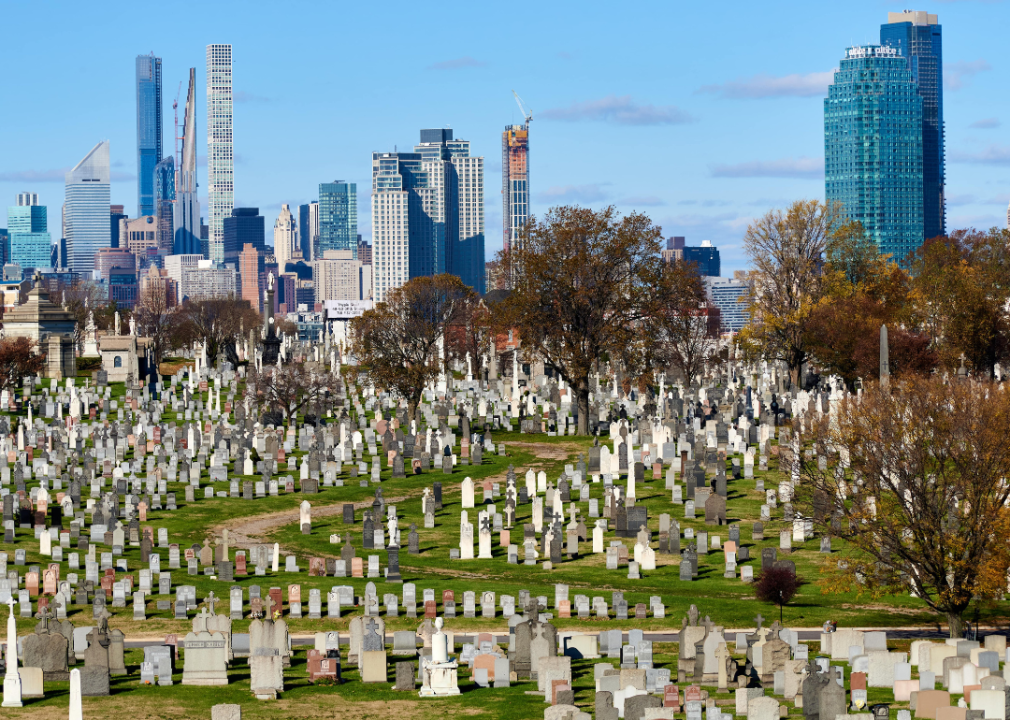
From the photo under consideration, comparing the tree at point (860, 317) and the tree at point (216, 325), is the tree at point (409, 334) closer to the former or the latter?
the tree at point (860, 317)

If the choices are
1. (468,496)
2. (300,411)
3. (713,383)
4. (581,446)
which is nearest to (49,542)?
(468,496)

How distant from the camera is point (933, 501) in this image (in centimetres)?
2747

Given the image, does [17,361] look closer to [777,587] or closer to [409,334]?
[409,334]

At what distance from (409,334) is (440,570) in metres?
33.7

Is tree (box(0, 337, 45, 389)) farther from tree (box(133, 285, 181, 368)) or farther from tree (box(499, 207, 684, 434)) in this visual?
tree (box(499, 207, 684, 434))

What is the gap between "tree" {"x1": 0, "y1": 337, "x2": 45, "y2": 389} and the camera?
68.4m

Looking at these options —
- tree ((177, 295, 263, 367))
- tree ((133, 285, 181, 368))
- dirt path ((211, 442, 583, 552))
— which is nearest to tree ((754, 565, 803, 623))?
dirt path ((211, 442, 583, 552))

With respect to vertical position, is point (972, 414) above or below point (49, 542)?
above

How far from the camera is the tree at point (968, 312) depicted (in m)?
64.9

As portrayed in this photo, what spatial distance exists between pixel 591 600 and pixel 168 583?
9086 mm

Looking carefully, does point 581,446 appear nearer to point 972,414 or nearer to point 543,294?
point 543,294

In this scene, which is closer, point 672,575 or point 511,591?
point 511,591

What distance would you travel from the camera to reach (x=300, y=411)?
64.4 m

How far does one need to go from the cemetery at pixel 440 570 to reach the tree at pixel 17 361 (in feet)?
6.48
